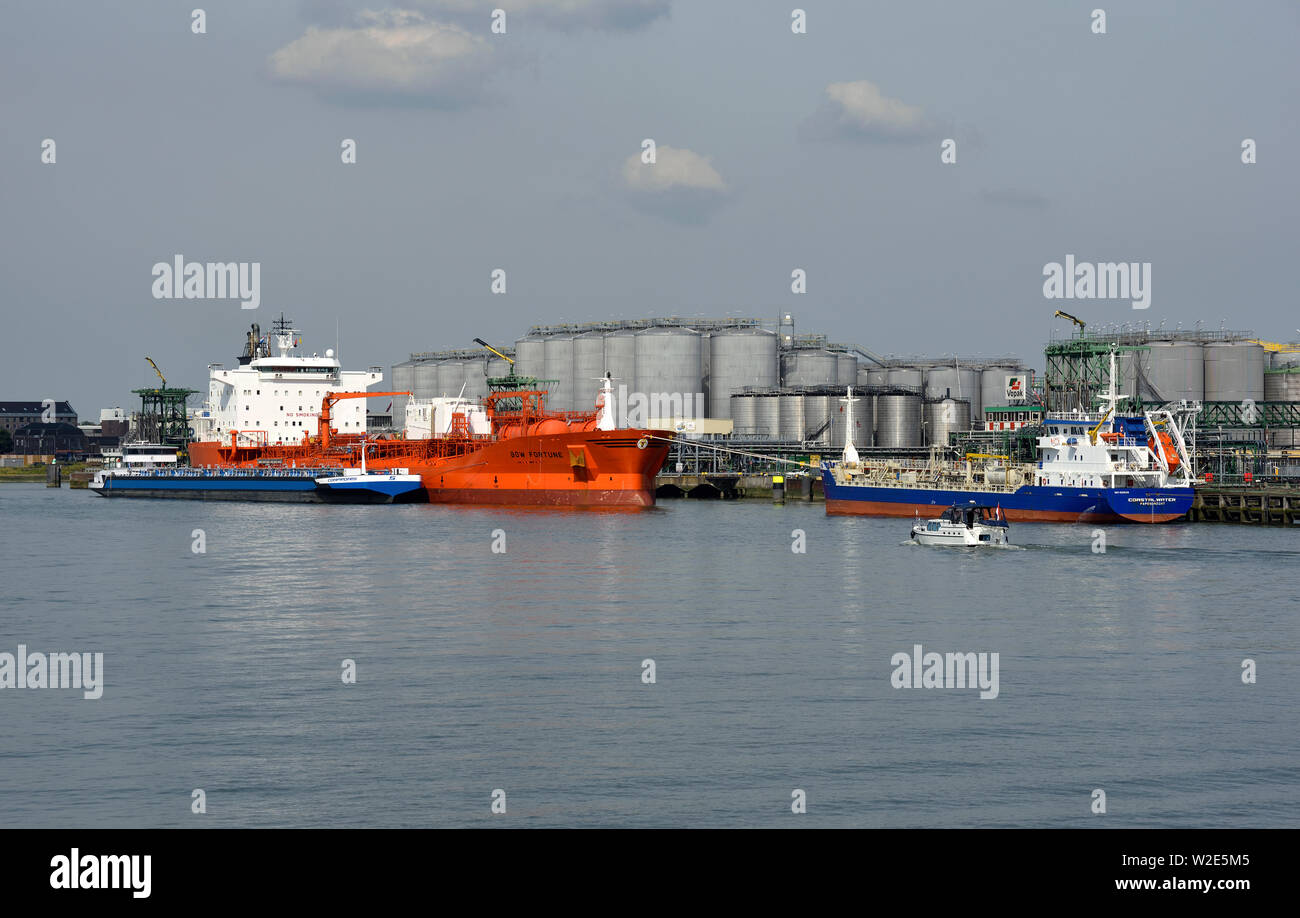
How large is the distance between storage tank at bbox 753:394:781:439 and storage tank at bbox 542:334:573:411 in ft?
72.6

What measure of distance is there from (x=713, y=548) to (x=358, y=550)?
16.1 m

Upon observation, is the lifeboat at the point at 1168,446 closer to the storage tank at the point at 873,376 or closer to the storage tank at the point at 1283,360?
the storage tank at the point at 1283,360

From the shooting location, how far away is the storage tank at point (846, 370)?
13850 centimetres

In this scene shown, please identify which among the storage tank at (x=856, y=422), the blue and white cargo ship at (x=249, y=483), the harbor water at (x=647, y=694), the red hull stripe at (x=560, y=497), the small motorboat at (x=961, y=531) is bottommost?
the harbor water at (x=647, y=694)

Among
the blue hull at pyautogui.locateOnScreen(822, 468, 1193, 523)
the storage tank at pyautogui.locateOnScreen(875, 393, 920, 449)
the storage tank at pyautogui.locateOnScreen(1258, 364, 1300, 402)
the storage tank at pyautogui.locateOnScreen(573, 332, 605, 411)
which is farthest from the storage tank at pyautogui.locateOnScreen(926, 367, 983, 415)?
the blue hull at pyautogui.locateOnScreen(822, 468, 1193, 523)

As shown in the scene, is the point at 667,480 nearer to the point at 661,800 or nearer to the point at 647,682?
the point at 647,682

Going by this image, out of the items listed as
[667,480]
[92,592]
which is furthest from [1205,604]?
[667,480]

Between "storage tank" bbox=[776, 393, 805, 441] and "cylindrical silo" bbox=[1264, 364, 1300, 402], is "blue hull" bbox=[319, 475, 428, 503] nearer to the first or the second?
"storage tank" bbox=[776, 393, 805, 441]

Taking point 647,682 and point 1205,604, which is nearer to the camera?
point 647,682

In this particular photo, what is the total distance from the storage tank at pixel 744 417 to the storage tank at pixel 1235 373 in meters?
41.8

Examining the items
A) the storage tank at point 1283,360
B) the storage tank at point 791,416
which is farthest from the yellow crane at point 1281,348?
the storage tank at point 791,416

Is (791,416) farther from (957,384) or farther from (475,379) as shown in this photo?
(475,379)

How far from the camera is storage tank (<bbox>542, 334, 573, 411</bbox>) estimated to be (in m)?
140

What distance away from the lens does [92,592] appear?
145 ft
